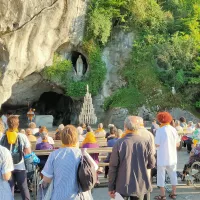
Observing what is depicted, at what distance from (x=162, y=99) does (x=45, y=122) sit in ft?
24.5

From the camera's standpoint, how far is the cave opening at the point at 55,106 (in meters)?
A: 28.3

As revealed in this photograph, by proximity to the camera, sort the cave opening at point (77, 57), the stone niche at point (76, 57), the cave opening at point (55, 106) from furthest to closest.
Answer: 1. the cave opening at point (55, 106)
2. the cave opening at point (77, 57)
3. the stone niche at point (76, 57)

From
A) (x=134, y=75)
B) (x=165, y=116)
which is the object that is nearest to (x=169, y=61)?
(x=134, y=75)

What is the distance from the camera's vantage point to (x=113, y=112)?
2466 centimetres

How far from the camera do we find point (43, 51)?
851 inches

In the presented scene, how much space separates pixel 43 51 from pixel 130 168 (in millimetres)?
17555

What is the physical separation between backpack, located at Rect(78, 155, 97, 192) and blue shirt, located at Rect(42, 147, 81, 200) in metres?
0.08

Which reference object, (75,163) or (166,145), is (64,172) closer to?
(75,163)

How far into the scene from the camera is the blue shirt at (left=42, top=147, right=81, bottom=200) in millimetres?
4176

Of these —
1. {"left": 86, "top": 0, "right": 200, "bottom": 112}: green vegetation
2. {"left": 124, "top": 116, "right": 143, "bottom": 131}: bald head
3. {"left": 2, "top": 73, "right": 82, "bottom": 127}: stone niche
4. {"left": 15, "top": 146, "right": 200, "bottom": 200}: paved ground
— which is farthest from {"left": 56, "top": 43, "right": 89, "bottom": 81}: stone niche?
{"left": 124, "top": 116, "right": 143, "bottom": 131}: bald head

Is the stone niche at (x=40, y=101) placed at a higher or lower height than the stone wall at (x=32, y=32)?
lower

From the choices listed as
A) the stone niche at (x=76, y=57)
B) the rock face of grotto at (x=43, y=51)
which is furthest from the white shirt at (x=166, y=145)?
the stone niche at (x=76, y=57)

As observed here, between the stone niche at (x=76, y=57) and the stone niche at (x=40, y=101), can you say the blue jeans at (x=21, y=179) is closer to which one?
the stone niche at (x=40, y=101)

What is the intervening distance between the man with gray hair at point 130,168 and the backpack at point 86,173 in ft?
2.14
